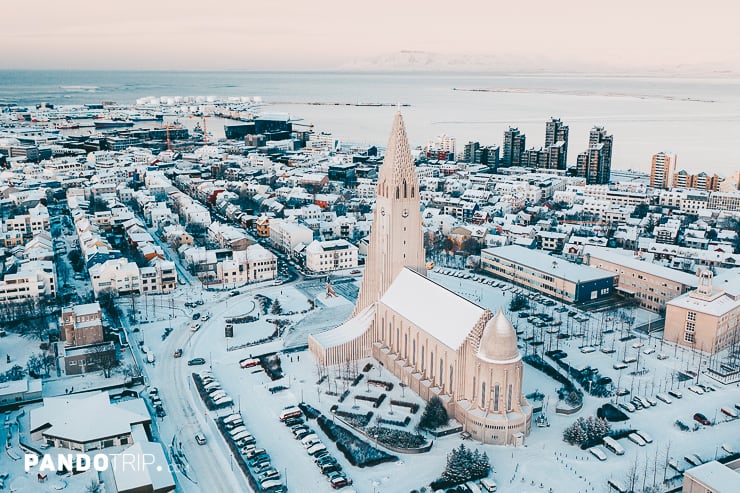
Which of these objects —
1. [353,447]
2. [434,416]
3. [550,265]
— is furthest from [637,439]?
[550,265]

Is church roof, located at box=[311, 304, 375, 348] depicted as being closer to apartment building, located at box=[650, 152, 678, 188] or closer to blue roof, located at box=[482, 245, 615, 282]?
blue roof, located at box=[482, 245, 615, 282]

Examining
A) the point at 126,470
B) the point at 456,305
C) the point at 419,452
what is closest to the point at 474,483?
the point at 419,452

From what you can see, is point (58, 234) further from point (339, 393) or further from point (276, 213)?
point (339, 393)

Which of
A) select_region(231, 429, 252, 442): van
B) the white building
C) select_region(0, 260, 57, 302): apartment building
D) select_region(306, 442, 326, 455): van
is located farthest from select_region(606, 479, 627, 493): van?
select_region(0, 260, 57, 302): apartment building

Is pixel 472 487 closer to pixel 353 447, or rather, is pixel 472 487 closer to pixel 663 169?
pixel 353 447

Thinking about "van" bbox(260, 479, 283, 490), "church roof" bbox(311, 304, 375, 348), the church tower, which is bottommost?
"van" bbox(260, 479, 283, 490)
